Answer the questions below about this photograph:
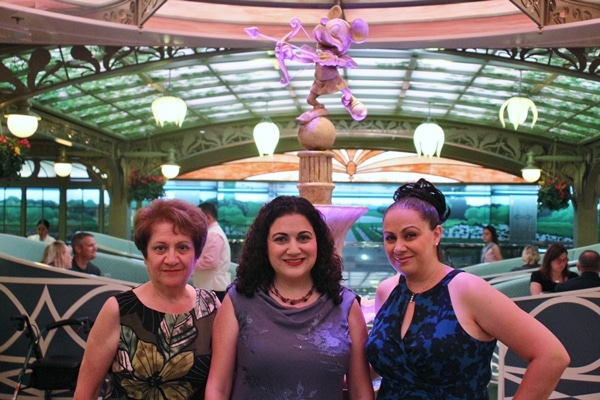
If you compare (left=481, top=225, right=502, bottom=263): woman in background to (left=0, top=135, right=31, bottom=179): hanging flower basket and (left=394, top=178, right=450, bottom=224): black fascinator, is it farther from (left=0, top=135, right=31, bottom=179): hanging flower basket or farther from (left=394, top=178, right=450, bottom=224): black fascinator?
(left=394, top=178, right=450, bottom=224): black fascinator

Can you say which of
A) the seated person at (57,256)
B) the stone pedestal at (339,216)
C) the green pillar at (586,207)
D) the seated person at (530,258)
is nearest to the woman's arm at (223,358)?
the stone pedestal at (339,216)

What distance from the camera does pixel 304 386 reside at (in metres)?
1.93

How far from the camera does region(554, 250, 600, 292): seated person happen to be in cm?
554

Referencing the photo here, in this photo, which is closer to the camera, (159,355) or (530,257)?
(159,355)

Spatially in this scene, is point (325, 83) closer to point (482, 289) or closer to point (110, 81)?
point (482, 289)

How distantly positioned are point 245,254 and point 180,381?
38 centimetres

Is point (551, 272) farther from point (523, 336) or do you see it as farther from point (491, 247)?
point (523, 336)

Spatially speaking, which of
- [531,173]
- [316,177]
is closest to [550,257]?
[316,177]

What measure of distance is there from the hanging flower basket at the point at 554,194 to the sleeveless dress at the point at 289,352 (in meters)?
12.6

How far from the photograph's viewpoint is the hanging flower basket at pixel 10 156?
7797 millimetres

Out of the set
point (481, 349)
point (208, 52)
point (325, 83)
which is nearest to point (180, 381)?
point (481, 349)

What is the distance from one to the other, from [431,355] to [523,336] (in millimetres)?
224

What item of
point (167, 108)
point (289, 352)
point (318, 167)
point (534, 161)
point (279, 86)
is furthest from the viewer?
point (534, 161)

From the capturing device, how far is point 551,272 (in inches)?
249
